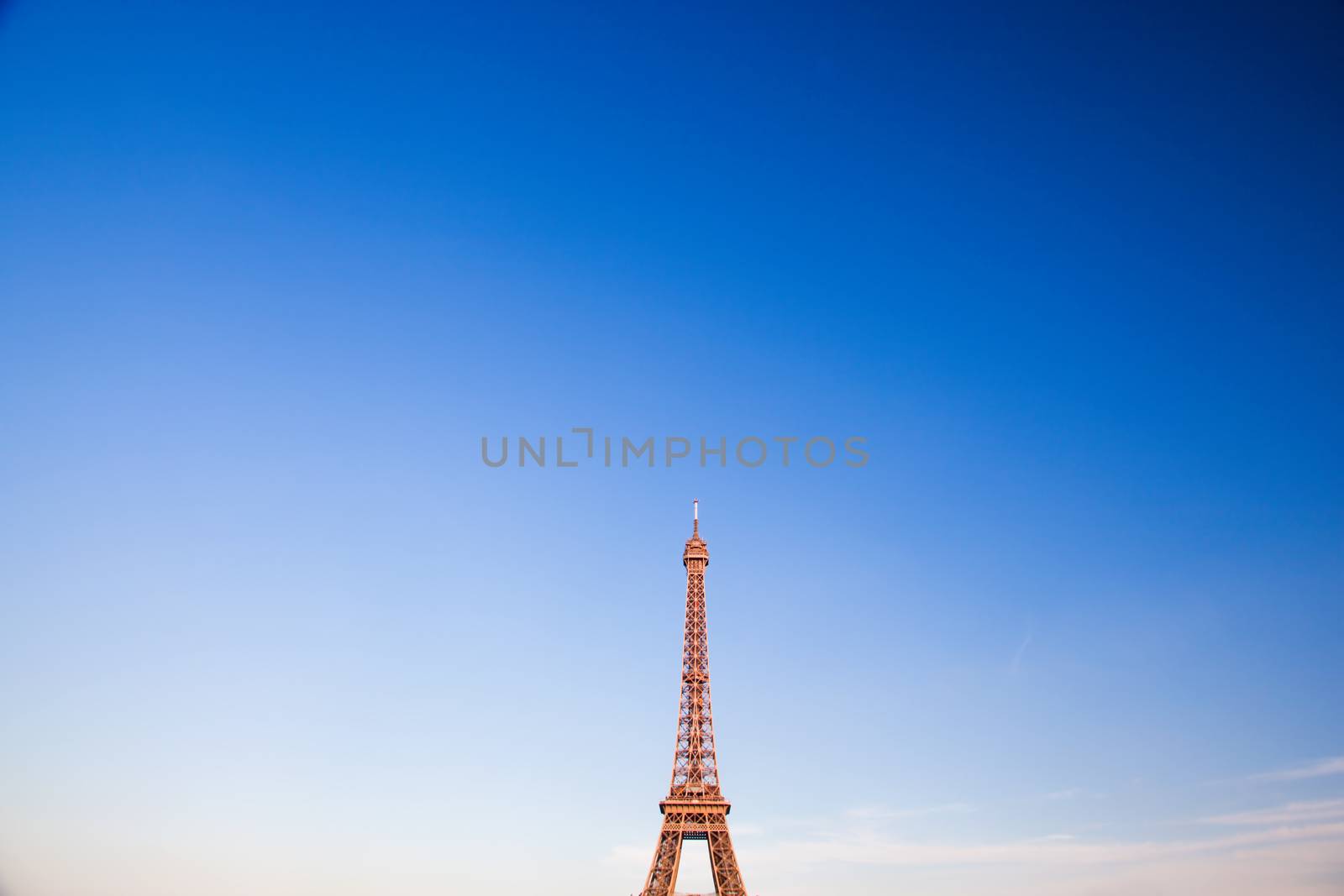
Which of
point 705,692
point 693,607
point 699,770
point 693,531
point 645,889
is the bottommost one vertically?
point 645,889

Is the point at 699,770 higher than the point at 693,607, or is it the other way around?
the point at 693,607

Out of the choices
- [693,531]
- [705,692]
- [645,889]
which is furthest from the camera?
[693,531]

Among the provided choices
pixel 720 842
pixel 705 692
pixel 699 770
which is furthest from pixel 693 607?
pixel 720 842

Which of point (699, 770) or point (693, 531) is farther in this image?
point (693, 531)

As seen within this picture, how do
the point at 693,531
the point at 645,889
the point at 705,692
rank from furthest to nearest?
1. the point at 693,531
2. the point at 705,692
3. the point at 645,889

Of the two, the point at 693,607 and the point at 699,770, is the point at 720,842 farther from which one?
the point at 693,607
